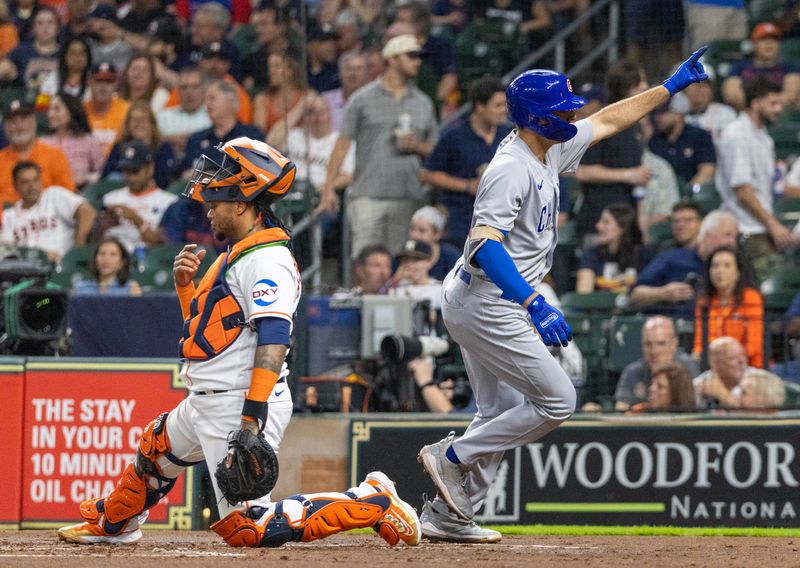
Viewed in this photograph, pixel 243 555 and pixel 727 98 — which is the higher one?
pixel 727 98

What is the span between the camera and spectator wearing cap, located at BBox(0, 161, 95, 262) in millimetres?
11133

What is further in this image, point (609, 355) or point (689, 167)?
point (689, 167)

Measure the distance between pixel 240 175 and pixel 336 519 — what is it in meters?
→ 1.38

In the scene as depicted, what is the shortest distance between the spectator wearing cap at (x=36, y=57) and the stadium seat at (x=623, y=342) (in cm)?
693

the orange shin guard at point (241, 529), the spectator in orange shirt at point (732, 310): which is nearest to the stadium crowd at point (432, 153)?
the spectator in orange shirt at point (732, 310)

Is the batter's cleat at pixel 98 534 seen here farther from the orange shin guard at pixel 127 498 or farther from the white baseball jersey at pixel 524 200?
the white baseball jersey at pixel 524 200

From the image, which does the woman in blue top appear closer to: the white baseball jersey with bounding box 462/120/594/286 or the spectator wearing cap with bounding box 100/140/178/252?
the spectator wearing cap with bounding box 100/140/178/252

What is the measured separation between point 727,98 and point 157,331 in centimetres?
516

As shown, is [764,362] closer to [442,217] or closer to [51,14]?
[442,217]

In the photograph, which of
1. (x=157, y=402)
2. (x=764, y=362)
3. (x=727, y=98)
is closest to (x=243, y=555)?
(x=157, y=402)

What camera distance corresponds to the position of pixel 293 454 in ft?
26.9

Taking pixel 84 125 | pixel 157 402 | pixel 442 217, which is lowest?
pixel 157 402

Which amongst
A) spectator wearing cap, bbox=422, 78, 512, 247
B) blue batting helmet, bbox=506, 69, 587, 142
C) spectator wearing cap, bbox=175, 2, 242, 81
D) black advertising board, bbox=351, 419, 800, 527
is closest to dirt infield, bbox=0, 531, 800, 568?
black advertising board, bbox=351, 419, 800, 527

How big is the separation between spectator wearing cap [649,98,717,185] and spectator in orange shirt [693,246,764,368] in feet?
7.22
